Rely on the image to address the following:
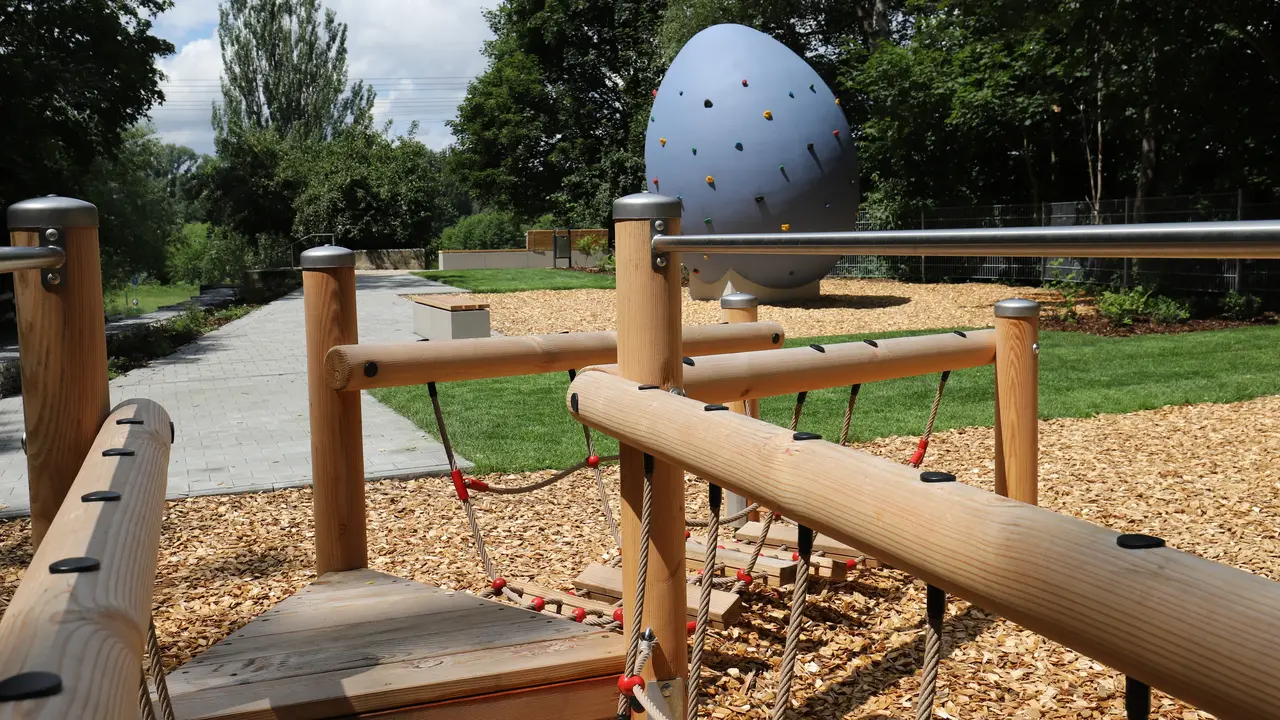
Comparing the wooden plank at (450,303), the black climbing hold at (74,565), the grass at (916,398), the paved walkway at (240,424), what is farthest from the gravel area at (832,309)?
the black climbing hold at (74,565)

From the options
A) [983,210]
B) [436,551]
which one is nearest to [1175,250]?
[436,551]

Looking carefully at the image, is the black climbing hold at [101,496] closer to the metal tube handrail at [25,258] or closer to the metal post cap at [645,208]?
the metal tube handrail at [25,258]

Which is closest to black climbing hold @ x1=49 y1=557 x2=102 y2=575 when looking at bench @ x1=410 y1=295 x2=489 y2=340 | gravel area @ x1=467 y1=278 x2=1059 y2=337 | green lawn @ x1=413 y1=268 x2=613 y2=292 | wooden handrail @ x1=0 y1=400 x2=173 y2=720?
wooden handrail @ x1=0 y1=400 x2=173 y2=720

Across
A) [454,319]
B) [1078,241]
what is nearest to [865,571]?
[1078,241]

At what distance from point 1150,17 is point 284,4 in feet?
149

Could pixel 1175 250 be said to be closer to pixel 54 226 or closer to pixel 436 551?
pixel 54 226

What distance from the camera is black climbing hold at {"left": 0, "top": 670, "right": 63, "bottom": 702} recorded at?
80 cm

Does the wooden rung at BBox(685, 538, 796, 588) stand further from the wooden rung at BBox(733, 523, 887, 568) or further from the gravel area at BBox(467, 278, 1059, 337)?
the gravel area at BBox(467, 278, 1059, 337)

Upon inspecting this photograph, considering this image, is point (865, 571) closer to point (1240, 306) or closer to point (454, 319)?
point (454, 319)

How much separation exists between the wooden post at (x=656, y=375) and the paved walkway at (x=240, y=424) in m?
4.09

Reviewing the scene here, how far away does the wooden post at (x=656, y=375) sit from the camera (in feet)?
8.03

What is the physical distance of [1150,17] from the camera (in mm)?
13898

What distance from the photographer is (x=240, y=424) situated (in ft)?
26.7

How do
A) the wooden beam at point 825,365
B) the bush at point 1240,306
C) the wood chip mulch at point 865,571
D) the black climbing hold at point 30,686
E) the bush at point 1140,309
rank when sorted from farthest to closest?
1. the bush at point 1240,306
2. the bush at point 1140,309
3. the wood chip mulch at point 865,571
4. the wooden beam at point 825,365
5. the black climbing hold at point 30,686
